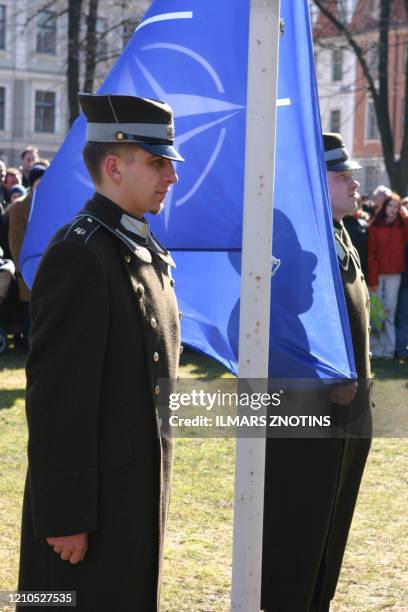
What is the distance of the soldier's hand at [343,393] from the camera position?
4.08 metres

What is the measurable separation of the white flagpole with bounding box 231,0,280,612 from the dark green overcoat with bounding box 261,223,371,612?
3.76ft

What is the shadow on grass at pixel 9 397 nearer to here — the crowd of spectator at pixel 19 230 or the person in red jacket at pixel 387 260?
the crowd of spectator at pixel 19 230

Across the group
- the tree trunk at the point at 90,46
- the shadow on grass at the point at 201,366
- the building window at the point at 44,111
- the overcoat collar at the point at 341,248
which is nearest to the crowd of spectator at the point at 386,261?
the shadow on grass at the point at 201,366

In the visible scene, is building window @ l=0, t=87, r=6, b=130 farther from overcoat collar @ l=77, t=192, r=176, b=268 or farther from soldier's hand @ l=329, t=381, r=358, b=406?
overcoat collar @ l=77, t=192, r=176, b=268

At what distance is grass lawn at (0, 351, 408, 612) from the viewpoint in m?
4.79

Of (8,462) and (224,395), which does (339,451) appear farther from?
(8,462)

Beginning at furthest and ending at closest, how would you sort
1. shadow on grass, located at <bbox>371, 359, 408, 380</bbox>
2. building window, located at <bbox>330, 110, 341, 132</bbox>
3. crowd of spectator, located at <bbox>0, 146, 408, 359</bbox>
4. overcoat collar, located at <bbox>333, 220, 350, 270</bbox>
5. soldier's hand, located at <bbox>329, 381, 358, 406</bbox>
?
1. building window, located at <bbox>330, 110, 341, 132</bbox>
2. crowd of spectator, located at <bbox>0, 146, 408, 359</bbox>
3. shadow on grass, located at <bbox>371, 359, 408, 380</bbox>
4. overcoat collar, located at <bbox>333, 220, 350, 270</bbox>
5. soldier's hand, located at <bbox>329, 381, 358, 406</bbox>

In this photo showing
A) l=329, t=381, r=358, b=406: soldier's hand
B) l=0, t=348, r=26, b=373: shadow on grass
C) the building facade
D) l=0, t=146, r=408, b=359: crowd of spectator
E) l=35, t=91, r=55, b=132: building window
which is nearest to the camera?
l=329, t=381, r=358, b=406: soldier's hand

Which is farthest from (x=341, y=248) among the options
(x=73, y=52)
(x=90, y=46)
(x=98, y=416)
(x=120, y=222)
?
(x=90, y=46)

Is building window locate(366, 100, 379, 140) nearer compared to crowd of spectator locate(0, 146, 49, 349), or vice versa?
crowd of spectator locate(0, 146, 49, 349)

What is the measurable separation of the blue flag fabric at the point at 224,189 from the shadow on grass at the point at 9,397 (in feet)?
15.4

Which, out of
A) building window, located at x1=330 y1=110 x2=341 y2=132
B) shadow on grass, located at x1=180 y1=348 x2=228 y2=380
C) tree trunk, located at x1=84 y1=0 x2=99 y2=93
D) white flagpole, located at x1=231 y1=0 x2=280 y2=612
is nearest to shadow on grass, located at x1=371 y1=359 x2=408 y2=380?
shadow on grass, located at x1=180 y1=348 x2=228 y2=380

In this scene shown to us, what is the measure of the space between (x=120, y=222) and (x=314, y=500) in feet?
5.54

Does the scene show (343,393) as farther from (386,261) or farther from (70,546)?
(386,261)
